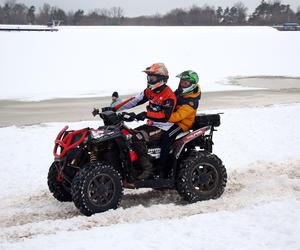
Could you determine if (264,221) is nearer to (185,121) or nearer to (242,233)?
(242,233)

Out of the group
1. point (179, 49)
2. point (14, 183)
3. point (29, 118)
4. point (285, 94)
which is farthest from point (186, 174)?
point (179, 49)

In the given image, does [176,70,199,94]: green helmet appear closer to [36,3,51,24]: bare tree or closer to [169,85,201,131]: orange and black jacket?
[169,85,201,131]: orange and black jacket

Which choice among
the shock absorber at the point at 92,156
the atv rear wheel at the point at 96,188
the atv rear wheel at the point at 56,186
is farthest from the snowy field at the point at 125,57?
the atv rear wheel at the point at 96,188

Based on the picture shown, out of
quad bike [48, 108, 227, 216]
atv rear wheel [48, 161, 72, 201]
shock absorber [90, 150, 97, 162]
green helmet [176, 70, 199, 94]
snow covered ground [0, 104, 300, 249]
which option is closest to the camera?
snow covered ground [0, 104, 300, 249]

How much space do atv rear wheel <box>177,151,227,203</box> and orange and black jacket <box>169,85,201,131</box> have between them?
0.45 meters

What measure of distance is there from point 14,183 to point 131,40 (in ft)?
119

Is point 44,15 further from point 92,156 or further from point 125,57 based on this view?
point 92,156

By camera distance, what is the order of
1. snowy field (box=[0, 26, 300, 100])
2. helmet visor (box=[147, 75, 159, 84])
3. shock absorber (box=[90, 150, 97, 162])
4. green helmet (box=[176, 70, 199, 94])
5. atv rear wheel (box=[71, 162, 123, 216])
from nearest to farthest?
atv rear wheel (box=[71, 162, 123, 216])
shock absorber (box=[90, 150, 97, 162])
helmet visor (box=[147, 75, 159, 84])
green helmet (box=[176, 70, 199, 94])
snowy field (box=[0, 26, 300, 100])

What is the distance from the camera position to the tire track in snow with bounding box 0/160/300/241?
6.18 meters

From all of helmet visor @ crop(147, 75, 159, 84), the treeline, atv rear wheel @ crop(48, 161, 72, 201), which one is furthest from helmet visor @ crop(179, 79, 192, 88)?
the treeline

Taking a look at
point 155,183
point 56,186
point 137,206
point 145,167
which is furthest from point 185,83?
point 56,186

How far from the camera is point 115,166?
711cm

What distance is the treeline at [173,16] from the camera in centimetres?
8662

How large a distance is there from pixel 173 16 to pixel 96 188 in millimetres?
85539
